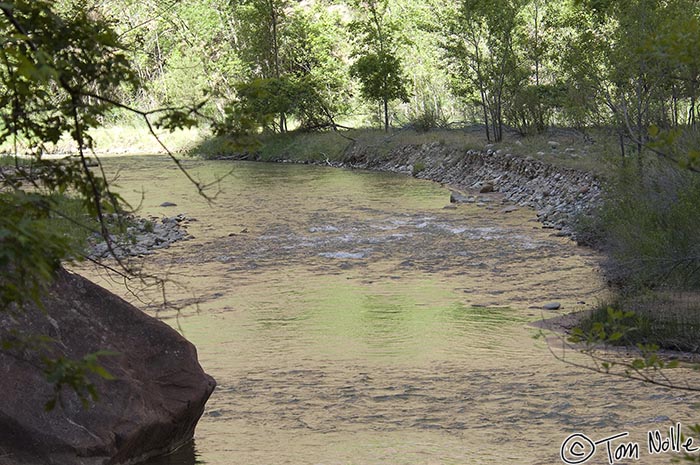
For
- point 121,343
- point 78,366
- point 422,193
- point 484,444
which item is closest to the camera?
point 78,366

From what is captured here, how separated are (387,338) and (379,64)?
98.7ft

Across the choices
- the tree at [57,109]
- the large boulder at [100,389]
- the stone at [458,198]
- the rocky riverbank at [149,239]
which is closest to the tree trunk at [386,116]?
the stone at [458,198]

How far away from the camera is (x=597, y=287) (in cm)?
1369

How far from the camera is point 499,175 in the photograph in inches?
1084

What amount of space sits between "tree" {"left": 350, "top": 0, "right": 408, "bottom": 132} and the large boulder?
33.9 meters

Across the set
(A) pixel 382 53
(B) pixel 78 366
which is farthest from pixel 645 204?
(A) pixel 382 53

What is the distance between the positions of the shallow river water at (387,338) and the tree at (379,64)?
1767cm

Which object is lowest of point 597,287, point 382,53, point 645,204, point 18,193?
point 597,287

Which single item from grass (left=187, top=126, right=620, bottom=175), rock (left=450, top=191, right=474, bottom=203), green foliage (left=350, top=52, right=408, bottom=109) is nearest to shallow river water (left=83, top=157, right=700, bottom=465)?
rock (left=450, top=191, right=474, bottom=203)

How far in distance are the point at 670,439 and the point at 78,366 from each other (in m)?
5.22

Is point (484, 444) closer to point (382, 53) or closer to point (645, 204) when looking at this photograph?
point (645, 204)

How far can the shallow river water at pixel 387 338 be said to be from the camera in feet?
24.6

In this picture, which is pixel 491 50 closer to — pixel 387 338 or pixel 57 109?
pixel 387 338
